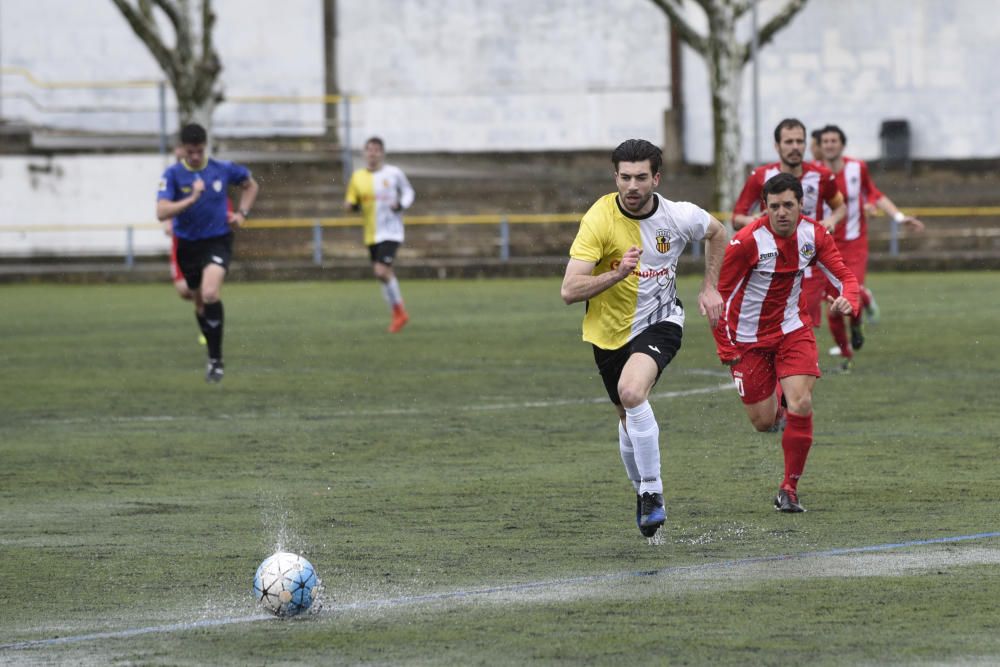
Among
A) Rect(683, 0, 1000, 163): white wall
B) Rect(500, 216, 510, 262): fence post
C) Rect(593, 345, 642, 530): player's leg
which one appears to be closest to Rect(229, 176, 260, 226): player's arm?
Rect(593, 345, 642, 530): player's leg

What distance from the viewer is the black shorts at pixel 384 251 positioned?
22359mm

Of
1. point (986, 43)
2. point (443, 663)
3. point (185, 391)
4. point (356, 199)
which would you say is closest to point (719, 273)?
point (443, 663)

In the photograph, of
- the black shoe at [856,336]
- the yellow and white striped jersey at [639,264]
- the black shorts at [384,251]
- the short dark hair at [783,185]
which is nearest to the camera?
the yellow and white striped jersey at [639,264]

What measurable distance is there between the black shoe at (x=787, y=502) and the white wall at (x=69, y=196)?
28333mm

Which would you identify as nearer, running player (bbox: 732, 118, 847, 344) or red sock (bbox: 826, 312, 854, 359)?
running player (bbox: 732, 118, 847, 344)

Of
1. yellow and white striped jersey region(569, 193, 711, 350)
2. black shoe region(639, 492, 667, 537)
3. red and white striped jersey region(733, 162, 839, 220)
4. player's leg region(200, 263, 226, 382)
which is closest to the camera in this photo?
black shoe region(639, 492, 667, 537)

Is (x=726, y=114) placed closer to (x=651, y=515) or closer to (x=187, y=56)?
(x=187, y=56)

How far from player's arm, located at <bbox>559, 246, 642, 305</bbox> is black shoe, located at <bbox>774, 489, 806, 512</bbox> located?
4.51 ft

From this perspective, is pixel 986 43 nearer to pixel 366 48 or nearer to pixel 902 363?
pixel 366 48

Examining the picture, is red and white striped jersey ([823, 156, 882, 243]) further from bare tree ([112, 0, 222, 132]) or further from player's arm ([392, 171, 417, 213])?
bare tree ([112, 0, 222, 132])

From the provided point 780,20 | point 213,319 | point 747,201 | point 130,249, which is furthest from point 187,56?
point 747,201

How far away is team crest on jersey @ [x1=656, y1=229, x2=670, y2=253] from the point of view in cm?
891

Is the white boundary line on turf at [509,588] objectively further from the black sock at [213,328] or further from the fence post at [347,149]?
the fence post at [347,149]

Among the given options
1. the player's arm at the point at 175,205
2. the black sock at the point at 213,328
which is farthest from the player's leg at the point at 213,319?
the player's arm at the point at 175,205
